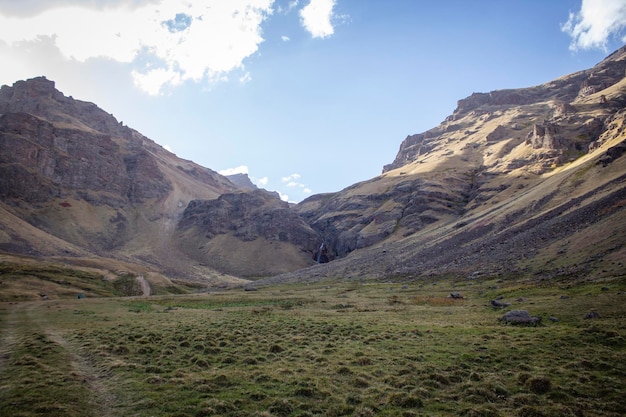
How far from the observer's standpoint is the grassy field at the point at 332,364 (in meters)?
15.8

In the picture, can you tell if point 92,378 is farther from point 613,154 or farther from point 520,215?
point 613,154

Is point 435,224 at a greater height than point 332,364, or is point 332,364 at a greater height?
point 435,224

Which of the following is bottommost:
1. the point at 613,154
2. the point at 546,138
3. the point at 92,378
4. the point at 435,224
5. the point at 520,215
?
the point at 92,378

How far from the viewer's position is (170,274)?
146 meters

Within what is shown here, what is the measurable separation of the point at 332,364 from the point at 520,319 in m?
20.3

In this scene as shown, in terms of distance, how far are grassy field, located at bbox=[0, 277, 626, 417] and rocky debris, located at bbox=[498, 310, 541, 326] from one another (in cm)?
146

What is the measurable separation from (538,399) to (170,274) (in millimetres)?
151730

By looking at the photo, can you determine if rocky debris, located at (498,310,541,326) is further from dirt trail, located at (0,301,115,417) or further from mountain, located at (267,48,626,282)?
dirt trail, located at (0,301,115,417)

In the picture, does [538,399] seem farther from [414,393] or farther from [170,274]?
[170,274]

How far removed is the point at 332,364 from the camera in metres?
22.2

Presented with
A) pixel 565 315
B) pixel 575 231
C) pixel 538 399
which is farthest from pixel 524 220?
pixel 538 399

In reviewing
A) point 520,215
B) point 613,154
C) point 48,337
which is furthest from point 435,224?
point 48,337

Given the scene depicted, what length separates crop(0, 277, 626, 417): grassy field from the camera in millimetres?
15812

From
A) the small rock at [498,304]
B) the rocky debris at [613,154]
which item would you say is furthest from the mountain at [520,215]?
the small rock at [498,304]
